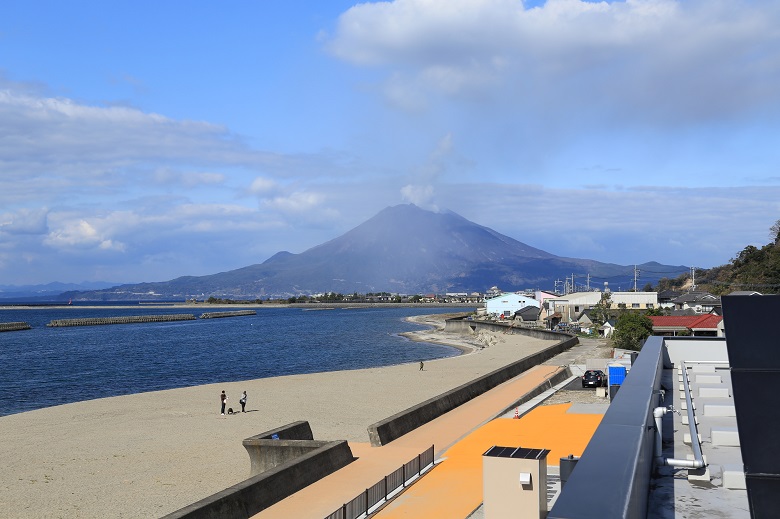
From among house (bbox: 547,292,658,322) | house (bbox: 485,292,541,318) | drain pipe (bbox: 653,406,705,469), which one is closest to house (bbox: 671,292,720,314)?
house (bbox: 547,292,658,322)

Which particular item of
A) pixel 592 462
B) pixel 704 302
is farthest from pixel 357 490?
pixel 704 302

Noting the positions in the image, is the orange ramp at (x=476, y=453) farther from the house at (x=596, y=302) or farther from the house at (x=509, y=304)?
the house at (x=509, y=304)

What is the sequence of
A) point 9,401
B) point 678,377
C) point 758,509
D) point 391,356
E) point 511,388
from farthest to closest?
point 391,356
point 9,401
point 511,388
point 678,377
point 758,509

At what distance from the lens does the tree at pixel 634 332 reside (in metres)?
50.1

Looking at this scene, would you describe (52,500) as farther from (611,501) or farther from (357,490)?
(611,501)

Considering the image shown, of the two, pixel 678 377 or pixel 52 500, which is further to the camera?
pixel 678 377

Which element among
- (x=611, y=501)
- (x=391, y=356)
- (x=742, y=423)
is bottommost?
(x=391, y=356)

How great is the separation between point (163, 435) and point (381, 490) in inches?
629

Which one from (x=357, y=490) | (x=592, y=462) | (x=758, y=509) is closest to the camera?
(x=758, y=509)

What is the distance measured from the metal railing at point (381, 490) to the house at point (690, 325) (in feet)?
111

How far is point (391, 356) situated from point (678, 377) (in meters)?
49.8

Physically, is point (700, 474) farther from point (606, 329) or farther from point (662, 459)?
point (606, 329)

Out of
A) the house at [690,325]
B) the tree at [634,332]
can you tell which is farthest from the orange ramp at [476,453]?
the tree at [634,332]

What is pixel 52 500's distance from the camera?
18.6m
